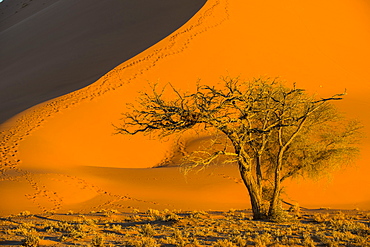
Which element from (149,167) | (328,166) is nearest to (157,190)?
(149,167)

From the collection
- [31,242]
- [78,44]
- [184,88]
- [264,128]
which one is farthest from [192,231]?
[78,44]

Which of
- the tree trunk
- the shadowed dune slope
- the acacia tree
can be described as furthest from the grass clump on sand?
the shadowed dune slope

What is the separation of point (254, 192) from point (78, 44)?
89.3 feet

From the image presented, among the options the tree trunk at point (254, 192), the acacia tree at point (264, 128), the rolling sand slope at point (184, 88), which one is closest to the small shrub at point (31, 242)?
the acacia tree at point (264, 128)

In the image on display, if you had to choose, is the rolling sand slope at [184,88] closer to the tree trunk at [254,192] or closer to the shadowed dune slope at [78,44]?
the tree trunk at [254,192]

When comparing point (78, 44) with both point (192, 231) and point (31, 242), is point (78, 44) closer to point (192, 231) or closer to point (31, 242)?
point (192, 231)

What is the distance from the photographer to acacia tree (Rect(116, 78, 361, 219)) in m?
11.0

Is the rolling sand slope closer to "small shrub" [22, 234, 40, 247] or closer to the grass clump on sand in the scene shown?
the grass clump on sand

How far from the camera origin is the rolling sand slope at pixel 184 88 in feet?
56.1

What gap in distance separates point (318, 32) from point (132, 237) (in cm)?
3099

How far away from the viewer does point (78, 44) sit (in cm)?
3538

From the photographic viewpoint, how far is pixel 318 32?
3622 cm

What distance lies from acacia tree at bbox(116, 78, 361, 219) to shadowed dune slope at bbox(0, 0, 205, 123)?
1594 cm

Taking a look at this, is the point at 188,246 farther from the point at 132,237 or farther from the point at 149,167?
the point at 149,167
